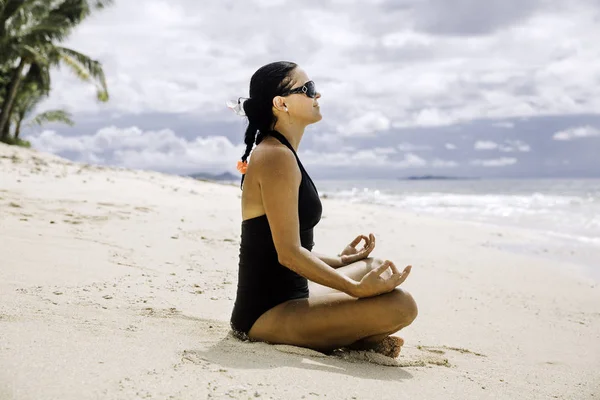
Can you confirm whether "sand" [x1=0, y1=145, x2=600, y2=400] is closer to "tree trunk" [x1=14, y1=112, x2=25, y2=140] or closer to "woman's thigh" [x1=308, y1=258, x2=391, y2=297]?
"woman's thigh" [x1=308, y1=258, x2=391, y2=297]

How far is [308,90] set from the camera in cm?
342

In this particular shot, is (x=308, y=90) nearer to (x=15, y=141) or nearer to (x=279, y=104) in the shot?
(x=279, y=104)

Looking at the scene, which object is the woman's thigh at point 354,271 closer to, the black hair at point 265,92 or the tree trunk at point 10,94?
the black hair at point 265,92

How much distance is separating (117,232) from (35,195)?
254 cm

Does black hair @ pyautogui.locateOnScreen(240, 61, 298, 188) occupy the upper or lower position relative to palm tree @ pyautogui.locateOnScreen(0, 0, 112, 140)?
lower

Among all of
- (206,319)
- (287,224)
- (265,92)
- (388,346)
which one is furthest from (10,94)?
(388,346)

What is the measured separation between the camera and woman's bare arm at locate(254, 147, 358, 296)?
3.09 meters

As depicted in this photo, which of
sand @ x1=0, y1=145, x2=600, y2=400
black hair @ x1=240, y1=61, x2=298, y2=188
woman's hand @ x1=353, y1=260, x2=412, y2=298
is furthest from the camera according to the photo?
black hair @ x1=240, y1=61, x2=298, y2=188

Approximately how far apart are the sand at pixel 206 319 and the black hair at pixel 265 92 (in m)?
1.05

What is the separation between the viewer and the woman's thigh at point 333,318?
320 centimetres

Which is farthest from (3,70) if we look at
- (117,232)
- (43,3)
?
(117,232)

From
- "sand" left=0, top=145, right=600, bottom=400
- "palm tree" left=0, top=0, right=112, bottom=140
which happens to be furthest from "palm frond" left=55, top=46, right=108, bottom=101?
"sand" left=0, top=145, right=600, bottom=400

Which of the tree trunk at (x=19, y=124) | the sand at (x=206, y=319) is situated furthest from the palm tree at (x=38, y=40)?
the sand at (x=206, y=319)

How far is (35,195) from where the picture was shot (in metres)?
8.48
